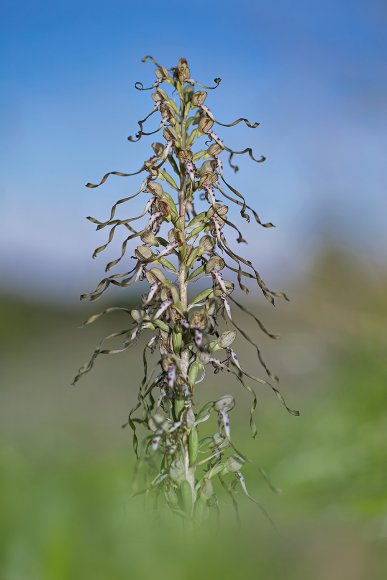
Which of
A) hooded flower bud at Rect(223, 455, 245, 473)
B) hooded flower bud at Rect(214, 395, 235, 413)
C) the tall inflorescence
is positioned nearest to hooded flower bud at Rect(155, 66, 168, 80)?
the tall inflorescence

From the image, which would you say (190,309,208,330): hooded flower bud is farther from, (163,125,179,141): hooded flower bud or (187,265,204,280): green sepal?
(163,125,179,141): hooded flower bud

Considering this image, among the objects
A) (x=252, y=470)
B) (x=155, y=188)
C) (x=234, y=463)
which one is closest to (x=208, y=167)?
(x=155, y=188)

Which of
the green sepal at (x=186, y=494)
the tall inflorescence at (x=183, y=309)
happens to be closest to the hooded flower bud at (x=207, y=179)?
the tall inflorescence at (x=183, y=309)

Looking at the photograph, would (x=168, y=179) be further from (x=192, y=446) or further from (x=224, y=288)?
(x=192, y=446)

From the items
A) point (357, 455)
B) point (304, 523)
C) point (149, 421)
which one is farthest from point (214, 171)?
point (357, 455)

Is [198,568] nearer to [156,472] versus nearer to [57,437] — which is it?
[156,472]

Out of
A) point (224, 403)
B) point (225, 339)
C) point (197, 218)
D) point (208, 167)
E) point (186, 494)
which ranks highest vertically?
point (208, 167)

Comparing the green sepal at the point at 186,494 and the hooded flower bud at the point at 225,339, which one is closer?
the green sepal at the point at 186,494

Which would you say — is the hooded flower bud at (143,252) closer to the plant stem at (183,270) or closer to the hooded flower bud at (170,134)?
the plant stem at (183,270)
